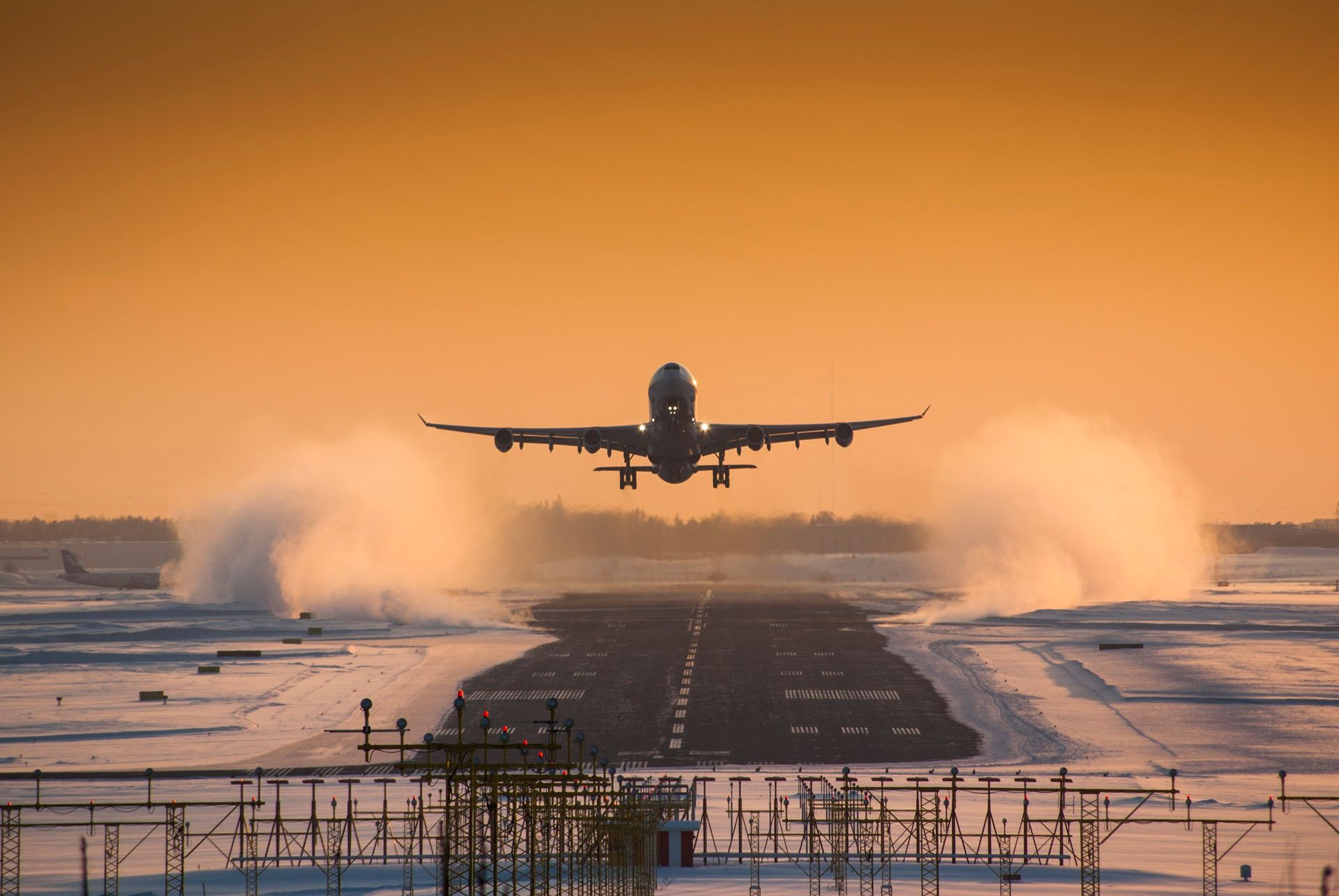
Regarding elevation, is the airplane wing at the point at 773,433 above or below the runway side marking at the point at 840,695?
above

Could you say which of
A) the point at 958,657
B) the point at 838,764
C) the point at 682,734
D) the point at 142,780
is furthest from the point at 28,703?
the point at 958,657

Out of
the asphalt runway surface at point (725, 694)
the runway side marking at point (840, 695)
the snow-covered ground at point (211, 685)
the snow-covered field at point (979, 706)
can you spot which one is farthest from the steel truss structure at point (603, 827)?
the runway side marking at point (840, 695)

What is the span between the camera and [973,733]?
89.5 metres

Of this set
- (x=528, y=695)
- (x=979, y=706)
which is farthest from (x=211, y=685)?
(x=979, y=706)

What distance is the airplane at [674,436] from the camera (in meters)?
85.1

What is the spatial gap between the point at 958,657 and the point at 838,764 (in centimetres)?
5065

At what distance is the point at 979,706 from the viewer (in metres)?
100

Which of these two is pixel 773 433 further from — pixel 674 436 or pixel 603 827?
pixel 603 827

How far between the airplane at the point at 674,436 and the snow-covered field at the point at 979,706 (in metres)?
21.3

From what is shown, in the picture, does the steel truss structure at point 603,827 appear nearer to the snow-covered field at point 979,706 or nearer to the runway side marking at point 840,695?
the snow-covered field at point 979,706

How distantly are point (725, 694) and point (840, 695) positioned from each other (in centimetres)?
883

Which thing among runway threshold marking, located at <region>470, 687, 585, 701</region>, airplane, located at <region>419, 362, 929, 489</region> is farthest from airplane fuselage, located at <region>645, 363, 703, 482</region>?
runway threshold marking, located at <region>470, 687, 585, 701</region>

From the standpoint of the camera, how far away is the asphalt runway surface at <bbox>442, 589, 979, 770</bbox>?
8538cm

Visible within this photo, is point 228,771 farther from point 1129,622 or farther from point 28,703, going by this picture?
point 1129,622
